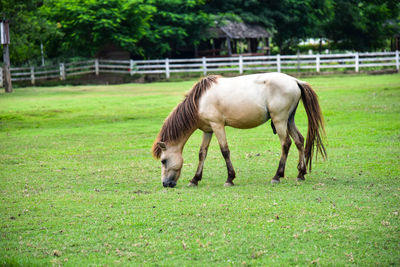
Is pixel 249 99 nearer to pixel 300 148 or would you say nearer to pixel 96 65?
pixel 300 148

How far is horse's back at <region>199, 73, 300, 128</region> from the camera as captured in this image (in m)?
9.10

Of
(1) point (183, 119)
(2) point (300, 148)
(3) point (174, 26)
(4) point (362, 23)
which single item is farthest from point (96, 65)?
(2) point (300, 148)

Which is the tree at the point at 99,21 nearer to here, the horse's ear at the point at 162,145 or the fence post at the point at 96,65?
the fence post at the point at 96,65

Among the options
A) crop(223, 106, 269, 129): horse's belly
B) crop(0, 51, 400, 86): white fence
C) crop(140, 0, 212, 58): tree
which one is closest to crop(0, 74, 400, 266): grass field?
crop(223, 106, 269, 129): horse's belly

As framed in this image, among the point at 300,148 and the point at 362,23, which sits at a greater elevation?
the point at 362,23

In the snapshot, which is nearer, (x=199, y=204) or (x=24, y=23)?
(x=199, y=204)

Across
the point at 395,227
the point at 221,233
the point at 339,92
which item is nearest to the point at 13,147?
the point at 221,233

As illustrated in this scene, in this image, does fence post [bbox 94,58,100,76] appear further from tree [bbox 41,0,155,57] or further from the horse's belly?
the horse's belly

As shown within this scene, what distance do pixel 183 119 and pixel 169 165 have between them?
838 mm

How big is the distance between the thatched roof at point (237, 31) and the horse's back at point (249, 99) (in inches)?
1261

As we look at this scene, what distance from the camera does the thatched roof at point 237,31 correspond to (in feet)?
135

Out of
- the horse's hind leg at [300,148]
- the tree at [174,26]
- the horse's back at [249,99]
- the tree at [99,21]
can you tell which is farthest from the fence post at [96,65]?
the horse's hind leg at [300,148]

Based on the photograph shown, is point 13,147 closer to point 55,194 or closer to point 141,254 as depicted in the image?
point 55,194

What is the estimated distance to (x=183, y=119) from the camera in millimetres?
9281
